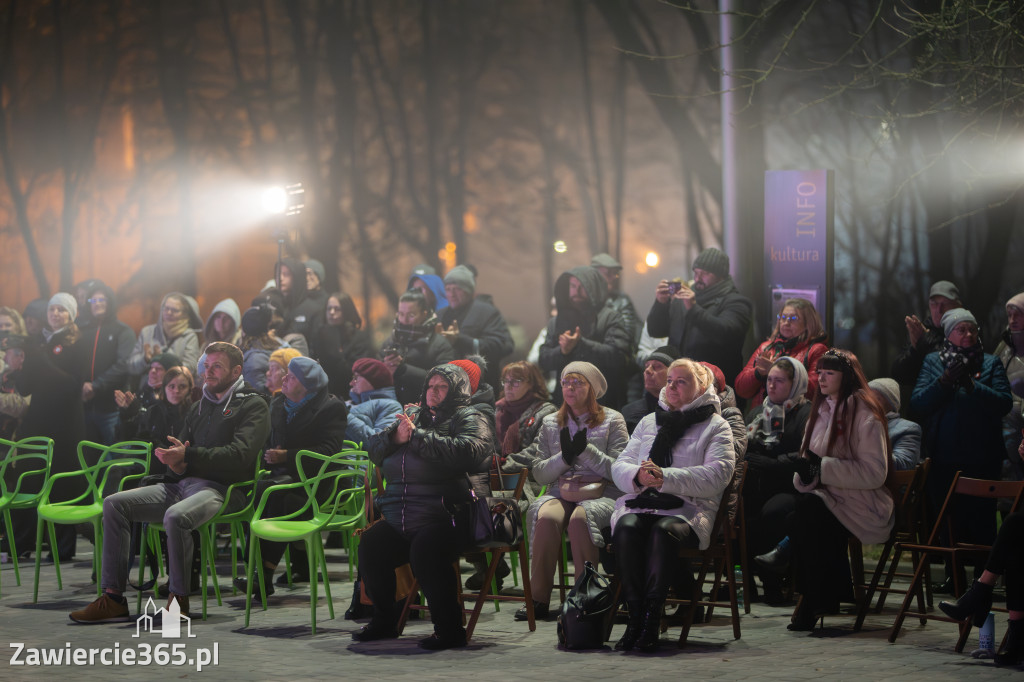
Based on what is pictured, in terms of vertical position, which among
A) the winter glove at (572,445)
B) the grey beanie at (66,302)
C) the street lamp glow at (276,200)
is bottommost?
the winter glove at (572,445)

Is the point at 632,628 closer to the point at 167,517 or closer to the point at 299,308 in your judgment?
the point at 167,517

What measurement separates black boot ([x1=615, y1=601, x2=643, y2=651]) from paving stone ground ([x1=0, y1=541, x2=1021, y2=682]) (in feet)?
0.27

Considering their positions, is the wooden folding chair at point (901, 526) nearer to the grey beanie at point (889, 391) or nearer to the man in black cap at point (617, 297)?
the grey beanie at point (889, 391)

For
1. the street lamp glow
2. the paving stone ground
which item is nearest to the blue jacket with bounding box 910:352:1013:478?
the paving stone ground

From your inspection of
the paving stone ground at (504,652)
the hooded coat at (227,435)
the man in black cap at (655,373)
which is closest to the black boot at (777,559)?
the paving stone ground at (504,652)

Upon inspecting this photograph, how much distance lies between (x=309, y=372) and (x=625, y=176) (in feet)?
15.7

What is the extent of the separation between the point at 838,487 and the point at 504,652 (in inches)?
75.9

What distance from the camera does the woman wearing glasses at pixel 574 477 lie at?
269 inches

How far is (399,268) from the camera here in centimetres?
1254

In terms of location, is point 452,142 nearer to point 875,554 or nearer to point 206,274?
point 206,274

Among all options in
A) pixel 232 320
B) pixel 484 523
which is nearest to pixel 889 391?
pixel 484 523

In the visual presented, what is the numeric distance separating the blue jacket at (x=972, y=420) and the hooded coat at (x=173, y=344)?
5.31m

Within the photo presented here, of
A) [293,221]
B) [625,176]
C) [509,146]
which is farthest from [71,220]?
[625,176]

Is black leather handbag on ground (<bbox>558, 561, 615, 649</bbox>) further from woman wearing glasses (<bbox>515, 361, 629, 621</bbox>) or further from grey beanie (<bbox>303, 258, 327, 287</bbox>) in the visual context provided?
grey beanie (<bbox>303, 258, 327, 287</bbox>)
